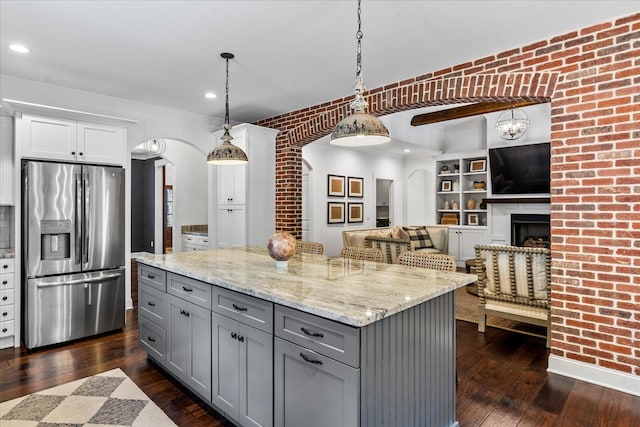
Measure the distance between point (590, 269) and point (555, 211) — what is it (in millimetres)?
493

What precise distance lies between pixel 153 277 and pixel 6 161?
2.33 m

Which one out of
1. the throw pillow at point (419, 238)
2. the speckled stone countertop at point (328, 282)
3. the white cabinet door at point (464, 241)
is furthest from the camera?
the white cabinet door at point (464, 241)

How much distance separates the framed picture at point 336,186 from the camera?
7250 millimetres

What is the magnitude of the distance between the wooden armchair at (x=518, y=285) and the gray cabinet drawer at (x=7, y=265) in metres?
4.62

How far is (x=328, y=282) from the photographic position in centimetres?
212

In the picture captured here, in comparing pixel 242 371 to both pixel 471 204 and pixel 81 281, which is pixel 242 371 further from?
pixel 471 204

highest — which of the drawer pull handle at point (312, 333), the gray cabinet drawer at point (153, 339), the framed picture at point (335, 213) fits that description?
the framed picture at point (335, 213)

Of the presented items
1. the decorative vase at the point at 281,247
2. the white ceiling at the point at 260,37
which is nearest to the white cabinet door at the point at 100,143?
the white ceiling at the point at 260,37

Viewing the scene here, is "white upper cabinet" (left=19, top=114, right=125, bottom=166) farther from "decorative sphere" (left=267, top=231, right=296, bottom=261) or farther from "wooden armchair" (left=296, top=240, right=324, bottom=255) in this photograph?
"decorative sphere" (left=267, top=231, right=296, bottom=261)

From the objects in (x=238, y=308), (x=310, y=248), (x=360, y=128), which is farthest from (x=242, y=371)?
(x=310, y=248)

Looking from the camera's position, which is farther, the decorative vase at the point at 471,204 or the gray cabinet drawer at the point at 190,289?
the decorative vase at the point at 471,204

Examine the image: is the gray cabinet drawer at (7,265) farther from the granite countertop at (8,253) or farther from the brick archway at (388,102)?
the brick archway at (388,102)

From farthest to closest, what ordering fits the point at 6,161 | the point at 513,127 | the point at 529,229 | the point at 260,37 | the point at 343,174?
the point at 343,174, the point at 529,229, the point at 513,127, the point at 6,161, the point at 260,37

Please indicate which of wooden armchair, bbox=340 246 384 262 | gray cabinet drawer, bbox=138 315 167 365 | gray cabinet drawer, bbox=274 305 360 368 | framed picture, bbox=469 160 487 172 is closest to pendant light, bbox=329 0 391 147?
gray cabinet drawer, bbox=274 305 360 368
